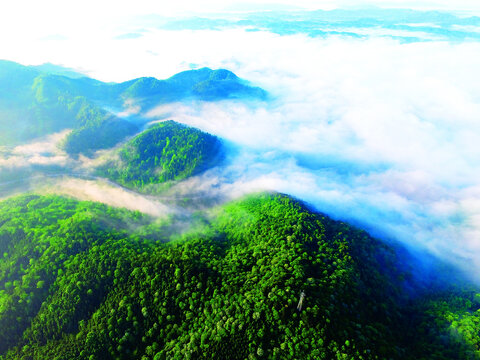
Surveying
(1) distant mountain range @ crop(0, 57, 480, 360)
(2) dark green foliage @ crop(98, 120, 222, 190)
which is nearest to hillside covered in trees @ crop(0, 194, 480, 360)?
(1) distant mountain range @ crop(0, 57, 480, 360)

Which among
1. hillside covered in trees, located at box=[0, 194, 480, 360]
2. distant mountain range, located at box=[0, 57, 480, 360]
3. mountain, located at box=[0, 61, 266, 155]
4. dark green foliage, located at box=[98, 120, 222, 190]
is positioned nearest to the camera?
hillside covered in trees, located at box=[0, 194, 480, 360]

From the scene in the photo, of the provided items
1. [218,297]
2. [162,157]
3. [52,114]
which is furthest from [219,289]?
[52,114]

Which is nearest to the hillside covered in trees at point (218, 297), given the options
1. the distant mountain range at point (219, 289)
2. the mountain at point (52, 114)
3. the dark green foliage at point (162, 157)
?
the distant mountain range at point (219, 289)

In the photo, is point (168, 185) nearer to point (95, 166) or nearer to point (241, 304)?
point (95, 166)

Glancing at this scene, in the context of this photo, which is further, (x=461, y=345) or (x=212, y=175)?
(x=212, y=175)

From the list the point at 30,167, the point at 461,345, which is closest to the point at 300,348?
the point at 461,345

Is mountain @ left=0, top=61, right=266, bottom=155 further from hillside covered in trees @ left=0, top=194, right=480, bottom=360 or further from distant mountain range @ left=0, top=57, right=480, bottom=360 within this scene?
hillside covered in trees @ left=0, top=194, right=480, bottom=360

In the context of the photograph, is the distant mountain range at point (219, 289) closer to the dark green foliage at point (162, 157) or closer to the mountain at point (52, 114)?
the dark green foliage at point (162, 157)
